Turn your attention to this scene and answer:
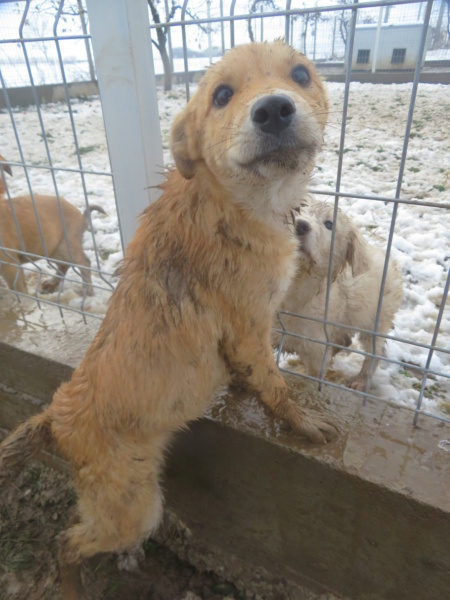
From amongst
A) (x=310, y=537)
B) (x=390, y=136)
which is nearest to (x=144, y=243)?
(x=310, y=537)

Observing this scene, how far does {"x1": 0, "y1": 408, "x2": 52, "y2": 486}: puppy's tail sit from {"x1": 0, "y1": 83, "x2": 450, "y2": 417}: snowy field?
41.4 inches

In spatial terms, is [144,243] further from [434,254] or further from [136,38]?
[434,254]

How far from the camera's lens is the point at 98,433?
6.66ft

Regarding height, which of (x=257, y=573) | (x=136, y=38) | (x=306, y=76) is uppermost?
(x=136, y=38)

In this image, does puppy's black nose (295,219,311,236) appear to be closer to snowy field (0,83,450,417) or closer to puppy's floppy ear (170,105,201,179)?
snowy field (0,83,450,417)

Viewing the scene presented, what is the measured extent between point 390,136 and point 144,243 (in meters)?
6.57

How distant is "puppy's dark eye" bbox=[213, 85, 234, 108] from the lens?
1.81m

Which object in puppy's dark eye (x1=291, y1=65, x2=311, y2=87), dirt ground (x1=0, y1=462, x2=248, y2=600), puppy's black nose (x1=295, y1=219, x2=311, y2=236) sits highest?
puppy's dark eye (x1=291, y1=65, x2=311, y2=87)

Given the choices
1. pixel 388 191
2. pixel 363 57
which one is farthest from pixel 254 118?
pixel 388 191

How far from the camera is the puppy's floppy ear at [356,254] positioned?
286 cm

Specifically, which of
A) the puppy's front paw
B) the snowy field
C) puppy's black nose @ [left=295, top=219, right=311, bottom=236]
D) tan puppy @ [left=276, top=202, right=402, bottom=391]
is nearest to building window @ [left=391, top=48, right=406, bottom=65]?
the snowy field

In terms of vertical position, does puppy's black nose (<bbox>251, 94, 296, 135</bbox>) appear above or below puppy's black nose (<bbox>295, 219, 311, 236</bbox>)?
above

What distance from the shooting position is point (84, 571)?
240 cm

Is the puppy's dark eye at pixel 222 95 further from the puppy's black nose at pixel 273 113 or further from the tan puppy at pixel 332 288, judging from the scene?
the tan puppy at pixel 332 288
